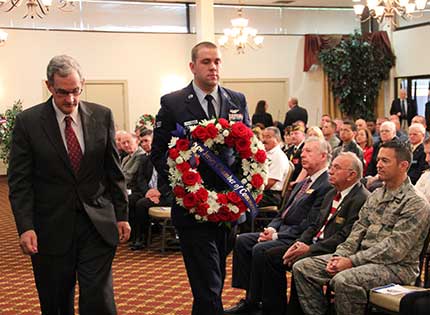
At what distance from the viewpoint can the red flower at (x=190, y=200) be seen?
10.2ft

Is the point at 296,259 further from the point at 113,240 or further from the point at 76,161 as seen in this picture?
the point at 76,161

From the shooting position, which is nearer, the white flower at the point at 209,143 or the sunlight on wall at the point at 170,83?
the white flower at the point at 209,143

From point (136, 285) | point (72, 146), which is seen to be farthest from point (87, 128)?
point (136, 285)

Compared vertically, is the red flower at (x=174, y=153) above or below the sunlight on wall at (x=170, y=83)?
below

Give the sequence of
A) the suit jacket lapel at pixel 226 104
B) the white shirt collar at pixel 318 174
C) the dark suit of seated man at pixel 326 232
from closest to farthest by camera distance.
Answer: the suit jacket lapel at pixel 226 104 → the dark suit of seated man at pixel 326 232 → the white shirt collar at pixel 318 174

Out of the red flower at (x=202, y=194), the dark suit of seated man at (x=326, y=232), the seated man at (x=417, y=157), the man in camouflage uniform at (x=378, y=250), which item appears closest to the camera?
the red flower at (x=202, y=194)

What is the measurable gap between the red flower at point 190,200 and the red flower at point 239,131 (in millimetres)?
375

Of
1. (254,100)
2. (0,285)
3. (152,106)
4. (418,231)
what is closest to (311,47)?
(254,100)

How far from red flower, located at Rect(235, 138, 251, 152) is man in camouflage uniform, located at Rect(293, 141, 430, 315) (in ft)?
2.89

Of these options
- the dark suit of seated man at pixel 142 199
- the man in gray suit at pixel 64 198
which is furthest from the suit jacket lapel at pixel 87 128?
the dark suit of seated man at pixel 142 199

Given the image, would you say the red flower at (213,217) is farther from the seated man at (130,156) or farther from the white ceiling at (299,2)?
the white ceiling at (299,2)

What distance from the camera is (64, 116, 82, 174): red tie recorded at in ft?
9.52

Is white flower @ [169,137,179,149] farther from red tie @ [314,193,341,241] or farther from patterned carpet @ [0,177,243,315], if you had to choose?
patterned carpet @ [0,177,243,315]

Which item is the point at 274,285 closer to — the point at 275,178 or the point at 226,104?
the point at 226,104
